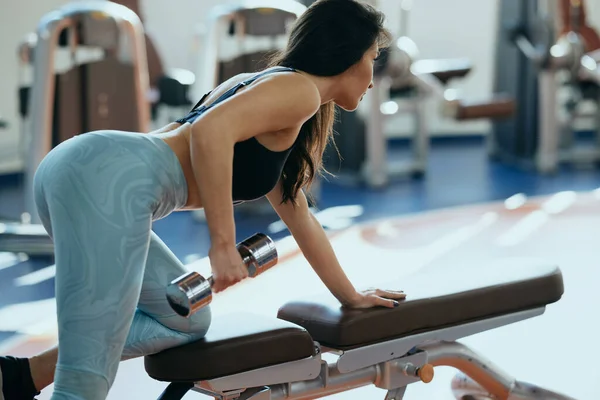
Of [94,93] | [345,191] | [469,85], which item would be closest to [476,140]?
[469,85]

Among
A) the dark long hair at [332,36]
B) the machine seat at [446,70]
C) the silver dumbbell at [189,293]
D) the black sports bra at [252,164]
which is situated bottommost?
the machine seat at [446,70]

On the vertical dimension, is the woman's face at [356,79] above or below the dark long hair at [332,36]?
below

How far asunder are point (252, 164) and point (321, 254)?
1.08 feet

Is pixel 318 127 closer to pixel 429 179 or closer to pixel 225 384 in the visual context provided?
pixel 225 384

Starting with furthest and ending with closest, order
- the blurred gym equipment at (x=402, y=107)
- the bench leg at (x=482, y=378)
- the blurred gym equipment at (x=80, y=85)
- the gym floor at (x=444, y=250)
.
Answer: the blurred gym equipment at (x=402, y=107)
the blurred gym equipment at (x=80, y=85)
the gym floor at (x=444, y=250)
the bench leg at (x=482, y=378)

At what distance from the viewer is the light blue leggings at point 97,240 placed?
1.33 meters

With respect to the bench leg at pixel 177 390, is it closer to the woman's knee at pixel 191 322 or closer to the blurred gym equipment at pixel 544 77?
the woman's knee at pixel 191 322

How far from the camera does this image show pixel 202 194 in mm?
1364

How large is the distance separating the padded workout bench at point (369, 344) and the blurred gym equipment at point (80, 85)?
210cm

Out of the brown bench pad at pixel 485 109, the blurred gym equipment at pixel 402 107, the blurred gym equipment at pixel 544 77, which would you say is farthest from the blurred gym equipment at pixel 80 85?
the blurred gym equipment at pixel 544 77

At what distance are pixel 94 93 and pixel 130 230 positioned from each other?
2.54m

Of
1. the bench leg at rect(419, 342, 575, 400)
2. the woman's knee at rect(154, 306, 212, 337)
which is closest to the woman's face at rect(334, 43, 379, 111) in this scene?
the woman's knee at rect(154, 306, 212, 337)

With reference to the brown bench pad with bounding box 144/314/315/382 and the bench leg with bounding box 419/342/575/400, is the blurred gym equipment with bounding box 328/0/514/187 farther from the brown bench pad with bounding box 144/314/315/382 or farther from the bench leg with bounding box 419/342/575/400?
the brown bench pad with bounding box 144/314/315/382

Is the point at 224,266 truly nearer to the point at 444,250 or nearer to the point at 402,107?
the point at 444,250
